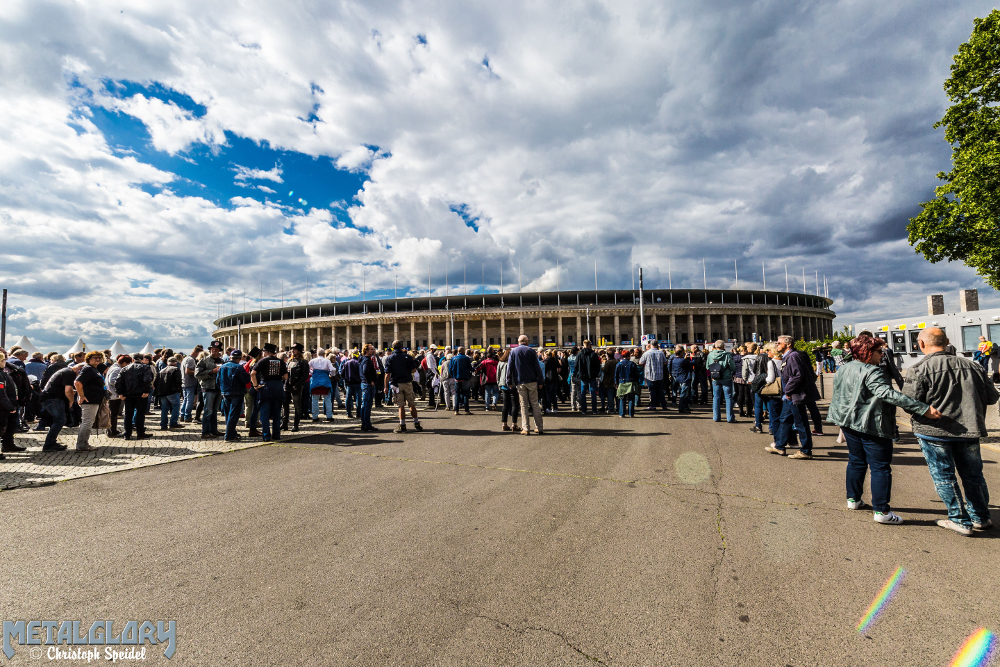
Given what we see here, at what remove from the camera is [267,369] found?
8812 mm

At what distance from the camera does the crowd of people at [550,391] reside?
4.09 m

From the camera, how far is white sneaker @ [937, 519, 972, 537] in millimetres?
3911

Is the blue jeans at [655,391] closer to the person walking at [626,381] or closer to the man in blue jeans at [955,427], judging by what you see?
the person walking at [626,381]

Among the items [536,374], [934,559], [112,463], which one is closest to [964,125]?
[536,374]

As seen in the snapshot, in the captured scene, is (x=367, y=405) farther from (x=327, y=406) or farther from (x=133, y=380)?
(x=133, y=380)

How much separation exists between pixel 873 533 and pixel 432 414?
1135 centimetres

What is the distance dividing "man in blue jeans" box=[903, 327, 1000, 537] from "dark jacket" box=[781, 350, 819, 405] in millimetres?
2621

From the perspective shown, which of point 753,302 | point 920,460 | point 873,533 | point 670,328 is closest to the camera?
point 873,533

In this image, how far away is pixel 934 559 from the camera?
3.47 metres

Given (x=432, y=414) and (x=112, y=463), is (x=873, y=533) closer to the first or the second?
(x=112, y=463)

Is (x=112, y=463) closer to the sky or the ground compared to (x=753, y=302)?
closer to the ground

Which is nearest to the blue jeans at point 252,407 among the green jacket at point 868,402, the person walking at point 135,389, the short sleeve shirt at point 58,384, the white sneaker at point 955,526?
the person walking at point 135,389

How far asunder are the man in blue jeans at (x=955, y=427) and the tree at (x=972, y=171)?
1351 cm

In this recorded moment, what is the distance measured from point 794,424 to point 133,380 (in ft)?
41.9
